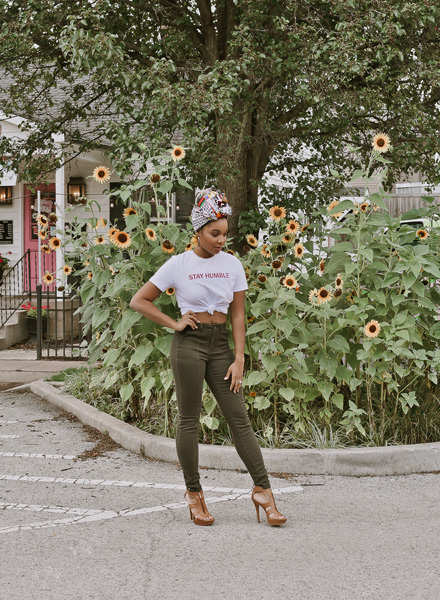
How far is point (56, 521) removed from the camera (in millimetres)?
4672

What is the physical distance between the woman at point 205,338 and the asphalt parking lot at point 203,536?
320 millimetres

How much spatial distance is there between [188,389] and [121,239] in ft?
5.66

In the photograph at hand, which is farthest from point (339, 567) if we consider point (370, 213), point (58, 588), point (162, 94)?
point (162, 94)

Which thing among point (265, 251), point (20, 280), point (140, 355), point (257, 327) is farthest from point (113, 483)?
point (20, 280)

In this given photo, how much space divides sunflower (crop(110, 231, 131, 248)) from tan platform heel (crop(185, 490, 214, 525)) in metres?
2.03

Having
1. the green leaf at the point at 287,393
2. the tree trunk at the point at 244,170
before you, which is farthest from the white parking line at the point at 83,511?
the tree trunk at the point at 244,170

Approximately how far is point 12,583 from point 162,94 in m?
5.61

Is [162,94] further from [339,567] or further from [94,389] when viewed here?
[339,567]

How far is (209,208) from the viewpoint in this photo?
14.1 ft

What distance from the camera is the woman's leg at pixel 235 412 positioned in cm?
443

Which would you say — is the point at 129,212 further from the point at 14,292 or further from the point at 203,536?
the point at 14,292

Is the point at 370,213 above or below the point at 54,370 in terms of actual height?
above

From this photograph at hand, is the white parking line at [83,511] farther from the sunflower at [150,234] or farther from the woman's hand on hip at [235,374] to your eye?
the sunflower at [150,234]

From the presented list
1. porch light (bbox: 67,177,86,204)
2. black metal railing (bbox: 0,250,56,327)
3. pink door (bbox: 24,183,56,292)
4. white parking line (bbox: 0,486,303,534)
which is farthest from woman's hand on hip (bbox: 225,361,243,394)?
porch light (bbox: 67,177,86,204)
